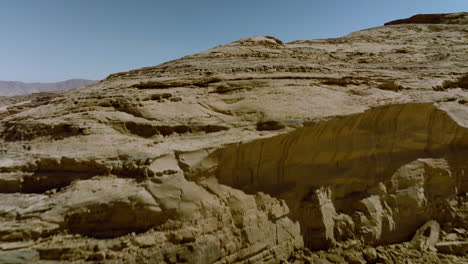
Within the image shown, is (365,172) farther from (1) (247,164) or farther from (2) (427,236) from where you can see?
(1) (247,164)

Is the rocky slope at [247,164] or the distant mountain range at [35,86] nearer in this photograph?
the rocky slope at [247,164]

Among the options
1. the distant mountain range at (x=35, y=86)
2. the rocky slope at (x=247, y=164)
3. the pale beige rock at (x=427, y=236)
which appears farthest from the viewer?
the distant mountain range at (x=35, y=86)

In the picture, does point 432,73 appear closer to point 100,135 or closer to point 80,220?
point 100,135

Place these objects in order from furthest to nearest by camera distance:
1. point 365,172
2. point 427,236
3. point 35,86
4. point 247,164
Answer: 1. point 35,86
2. point 365,172
3. point 427,236
4. point 247,164

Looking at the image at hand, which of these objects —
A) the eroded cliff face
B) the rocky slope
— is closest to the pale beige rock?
the rocky slope

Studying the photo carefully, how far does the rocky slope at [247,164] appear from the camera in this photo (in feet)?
11.0

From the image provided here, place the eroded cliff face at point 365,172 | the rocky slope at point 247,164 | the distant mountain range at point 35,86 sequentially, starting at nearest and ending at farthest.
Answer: the rocky slope at point 247,164 < the eroded cliff face at point 365,172 < the distant mountain range at point 35,86

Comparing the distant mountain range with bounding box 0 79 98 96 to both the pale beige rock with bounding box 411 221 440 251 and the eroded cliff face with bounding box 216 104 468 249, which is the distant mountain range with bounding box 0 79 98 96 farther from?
the pale beige rock with bounding box 411 221 440 251

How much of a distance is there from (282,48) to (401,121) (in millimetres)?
3020

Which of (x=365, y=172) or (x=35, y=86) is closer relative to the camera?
(x=365, y=172)

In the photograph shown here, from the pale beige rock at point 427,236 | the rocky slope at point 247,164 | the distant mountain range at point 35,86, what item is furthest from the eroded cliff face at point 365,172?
the distant mountain range at point 35,86

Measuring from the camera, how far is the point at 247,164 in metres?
4.28

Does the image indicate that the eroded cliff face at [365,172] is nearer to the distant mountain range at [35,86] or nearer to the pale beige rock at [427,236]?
the pale beige rock at [427,236]

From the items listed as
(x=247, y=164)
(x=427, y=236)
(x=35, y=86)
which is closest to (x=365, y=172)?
(x=427, y=236)
